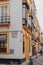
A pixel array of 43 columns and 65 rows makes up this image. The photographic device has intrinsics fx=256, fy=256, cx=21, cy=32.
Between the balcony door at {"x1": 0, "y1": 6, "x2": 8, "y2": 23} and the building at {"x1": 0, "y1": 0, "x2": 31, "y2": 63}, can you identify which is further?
the balcony door at {"x1": 0, "y1": 6, "x2": 8, "y2": 23}

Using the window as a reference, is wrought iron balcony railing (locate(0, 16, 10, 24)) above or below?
above

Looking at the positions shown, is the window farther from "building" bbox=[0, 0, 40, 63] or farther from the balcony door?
the balcony door

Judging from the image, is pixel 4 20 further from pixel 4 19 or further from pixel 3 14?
pixel 3 14

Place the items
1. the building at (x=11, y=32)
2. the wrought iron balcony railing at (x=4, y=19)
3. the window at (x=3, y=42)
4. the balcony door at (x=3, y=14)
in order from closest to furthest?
the building at (x=11, y=32), the window at (x=3, y=42), the wrought iron balcony railing at (x=4, y=19), the balcony door at (x=3, y=14)

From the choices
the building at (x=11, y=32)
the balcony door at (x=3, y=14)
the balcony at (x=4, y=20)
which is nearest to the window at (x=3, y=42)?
the building at (x=11, y=32)

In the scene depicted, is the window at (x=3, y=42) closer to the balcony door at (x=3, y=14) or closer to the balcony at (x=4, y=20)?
the balcony at (x=4, y=20)

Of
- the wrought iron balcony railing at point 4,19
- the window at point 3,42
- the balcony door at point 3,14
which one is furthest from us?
the balcony door at point 3,14

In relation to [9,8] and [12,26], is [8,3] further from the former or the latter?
[12,26]

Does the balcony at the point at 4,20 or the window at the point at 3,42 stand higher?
the balcony at the point at 4,20

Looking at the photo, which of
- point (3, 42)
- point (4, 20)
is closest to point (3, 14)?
point (4, 20)

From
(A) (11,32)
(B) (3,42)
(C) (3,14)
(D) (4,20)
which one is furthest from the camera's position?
(C) (3,14)

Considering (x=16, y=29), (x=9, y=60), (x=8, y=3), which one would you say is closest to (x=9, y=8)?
(x=8, y=3)

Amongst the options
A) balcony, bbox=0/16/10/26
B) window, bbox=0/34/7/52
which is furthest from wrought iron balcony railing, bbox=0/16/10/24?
window, bbox=0/34/7/52

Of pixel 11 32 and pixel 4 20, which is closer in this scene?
pixel 11 32
